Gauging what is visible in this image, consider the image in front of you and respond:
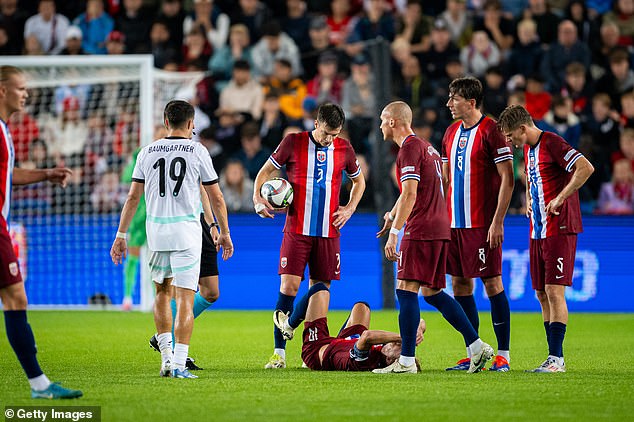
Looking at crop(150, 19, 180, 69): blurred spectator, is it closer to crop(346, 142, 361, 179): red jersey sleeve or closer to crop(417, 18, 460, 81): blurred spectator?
crop(417, 18, 460, 81): blurred spectator

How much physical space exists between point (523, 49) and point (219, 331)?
897cm

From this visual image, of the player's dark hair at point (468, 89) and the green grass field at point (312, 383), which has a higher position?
the player's dark hair at point (468, 89)

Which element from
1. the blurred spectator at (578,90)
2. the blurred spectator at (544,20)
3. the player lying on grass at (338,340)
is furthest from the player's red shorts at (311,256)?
the blurred spectator at (544,20)

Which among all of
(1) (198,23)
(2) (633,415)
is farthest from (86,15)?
(2) (633,415)

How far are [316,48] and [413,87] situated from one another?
240 cm

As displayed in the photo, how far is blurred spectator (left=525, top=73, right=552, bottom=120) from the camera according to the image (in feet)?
59.4

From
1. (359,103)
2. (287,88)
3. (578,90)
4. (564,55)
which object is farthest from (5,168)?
(564,55)

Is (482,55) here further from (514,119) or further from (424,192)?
(424,192)

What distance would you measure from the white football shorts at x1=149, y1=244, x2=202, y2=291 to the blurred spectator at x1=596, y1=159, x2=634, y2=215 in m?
10.3

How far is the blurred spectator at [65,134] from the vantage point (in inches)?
736

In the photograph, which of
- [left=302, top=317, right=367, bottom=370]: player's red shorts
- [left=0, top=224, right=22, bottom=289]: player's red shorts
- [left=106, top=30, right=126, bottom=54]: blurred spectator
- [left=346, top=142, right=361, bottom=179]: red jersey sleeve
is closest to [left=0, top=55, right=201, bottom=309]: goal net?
[left=106, top=30, right=126, bottom=54]: blurred spectator

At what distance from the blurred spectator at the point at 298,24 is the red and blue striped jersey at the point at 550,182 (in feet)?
38.9

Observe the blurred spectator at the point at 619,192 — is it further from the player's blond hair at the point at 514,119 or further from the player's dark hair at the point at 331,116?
the player's dark hair at the point at 331,116

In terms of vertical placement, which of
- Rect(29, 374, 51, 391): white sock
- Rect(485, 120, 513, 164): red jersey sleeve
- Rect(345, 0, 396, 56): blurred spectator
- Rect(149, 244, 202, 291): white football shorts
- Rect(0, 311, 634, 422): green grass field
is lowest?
Rect(0, 311, 634, 422): green grass field
